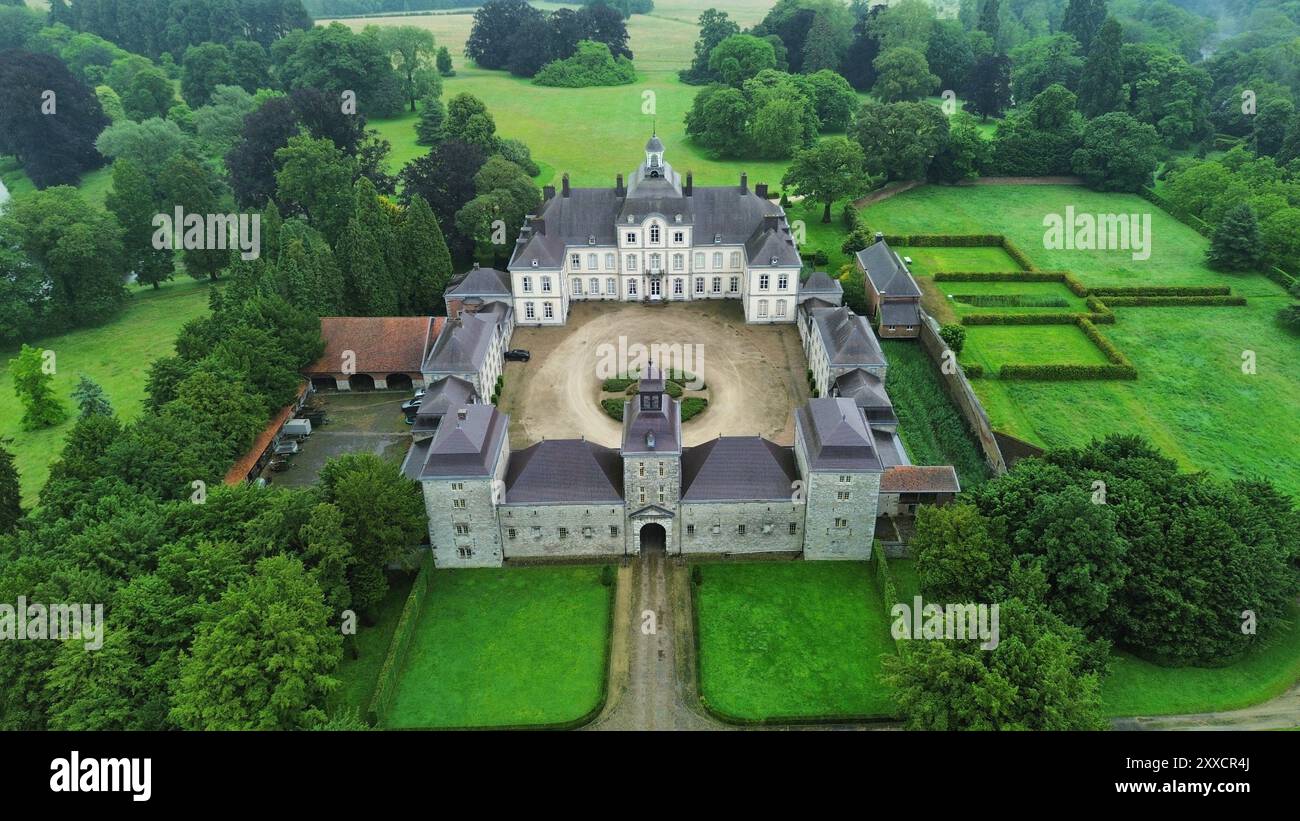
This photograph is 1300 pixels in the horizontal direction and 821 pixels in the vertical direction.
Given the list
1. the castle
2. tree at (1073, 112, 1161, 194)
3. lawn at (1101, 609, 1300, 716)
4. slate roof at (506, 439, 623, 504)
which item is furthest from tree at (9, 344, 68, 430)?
tree at (1073, 112, 1161, 194)

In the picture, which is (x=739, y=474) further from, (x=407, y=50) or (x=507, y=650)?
(x=407, y=50)

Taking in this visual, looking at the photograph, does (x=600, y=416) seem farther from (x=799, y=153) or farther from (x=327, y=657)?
(x=799, y=153)

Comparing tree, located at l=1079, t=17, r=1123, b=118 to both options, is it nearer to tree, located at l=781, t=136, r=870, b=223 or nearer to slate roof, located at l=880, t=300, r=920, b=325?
tree, located at l=781, t=136, r=870, b=223

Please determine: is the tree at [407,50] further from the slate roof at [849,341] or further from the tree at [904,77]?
the slate roof at [849,341]

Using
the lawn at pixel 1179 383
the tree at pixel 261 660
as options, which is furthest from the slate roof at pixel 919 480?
the tree at pixel 261 660

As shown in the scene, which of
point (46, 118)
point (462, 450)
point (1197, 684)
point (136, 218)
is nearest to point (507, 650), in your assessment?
point (462, 450)
